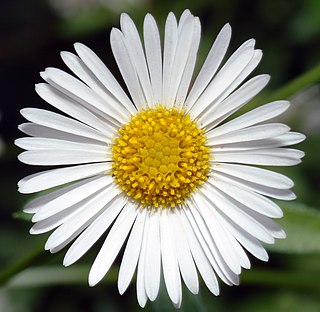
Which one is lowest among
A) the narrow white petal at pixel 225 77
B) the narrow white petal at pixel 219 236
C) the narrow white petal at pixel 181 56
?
the narrow white petal at pixel 219 236

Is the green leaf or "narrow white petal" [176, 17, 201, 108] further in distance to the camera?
the green leaf

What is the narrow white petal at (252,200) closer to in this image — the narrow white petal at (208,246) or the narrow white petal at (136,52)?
the narrow white petal at (208,246)

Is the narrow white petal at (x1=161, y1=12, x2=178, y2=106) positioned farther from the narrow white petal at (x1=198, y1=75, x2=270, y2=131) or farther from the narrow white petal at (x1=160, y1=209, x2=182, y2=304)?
the narrow white petal at (x1=160, y1=209, x2=182, y2=304)

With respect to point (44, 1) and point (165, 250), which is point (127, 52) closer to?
point (165, 250)

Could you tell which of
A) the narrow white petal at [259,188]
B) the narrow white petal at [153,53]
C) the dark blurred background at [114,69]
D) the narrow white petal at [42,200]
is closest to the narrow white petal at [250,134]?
the narrow white petal at [259,188]

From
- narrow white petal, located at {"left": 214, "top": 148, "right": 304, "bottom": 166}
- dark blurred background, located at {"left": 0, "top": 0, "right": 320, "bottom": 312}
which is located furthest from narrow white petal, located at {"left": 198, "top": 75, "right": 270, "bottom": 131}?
dark blurred background, located at {"left": 0, "top": 0, "right": 320, "bottom": 312}
